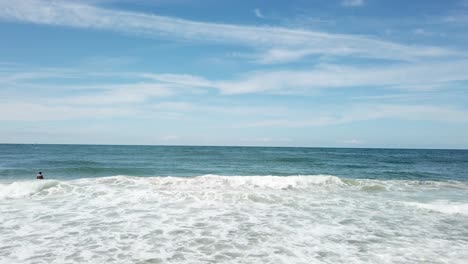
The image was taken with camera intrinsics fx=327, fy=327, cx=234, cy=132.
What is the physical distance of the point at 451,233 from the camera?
10547 mm

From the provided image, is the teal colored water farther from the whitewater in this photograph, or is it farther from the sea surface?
the whitewater

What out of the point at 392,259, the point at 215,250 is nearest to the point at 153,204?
the point at 215,250

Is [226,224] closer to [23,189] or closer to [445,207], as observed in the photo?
[445,207]

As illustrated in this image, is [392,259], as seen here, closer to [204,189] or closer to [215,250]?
[215,250]

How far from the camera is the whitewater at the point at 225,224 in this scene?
8.35 m

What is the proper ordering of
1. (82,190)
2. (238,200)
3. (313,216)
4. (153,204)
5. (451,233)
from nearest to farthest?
(451,233), (313,216), (153,204), (238,200), (82,190)

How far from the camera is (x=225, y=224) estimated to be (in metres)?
11.2

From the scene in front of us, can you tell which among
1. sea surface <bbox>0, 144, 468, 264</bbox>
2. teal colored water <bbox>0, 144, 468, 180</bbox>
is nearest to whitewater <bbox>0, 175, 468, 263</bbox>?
sea surface <bbox>0, 144, 468, 264</bbox>

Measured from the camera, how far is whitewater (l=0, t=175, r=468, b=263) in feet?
27.4

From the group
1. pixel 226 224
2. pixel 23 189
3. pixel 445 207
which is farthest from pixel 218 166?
pixel 226 224

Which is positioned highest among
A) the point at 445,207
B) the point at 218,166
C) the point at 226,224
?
the point at 445,207

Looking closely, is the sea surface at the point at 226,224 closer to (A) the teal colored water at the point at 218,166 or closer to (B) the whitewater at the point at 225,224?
(B) the whitewater at the point at 225,224

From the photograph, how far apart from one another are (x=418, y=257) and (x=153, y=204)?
10.3 metres

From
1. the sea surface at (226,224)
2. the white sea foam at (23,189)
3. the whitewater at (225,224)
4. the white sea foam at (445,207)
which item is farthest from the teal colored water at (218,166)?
the white sea foam at (445,207)
